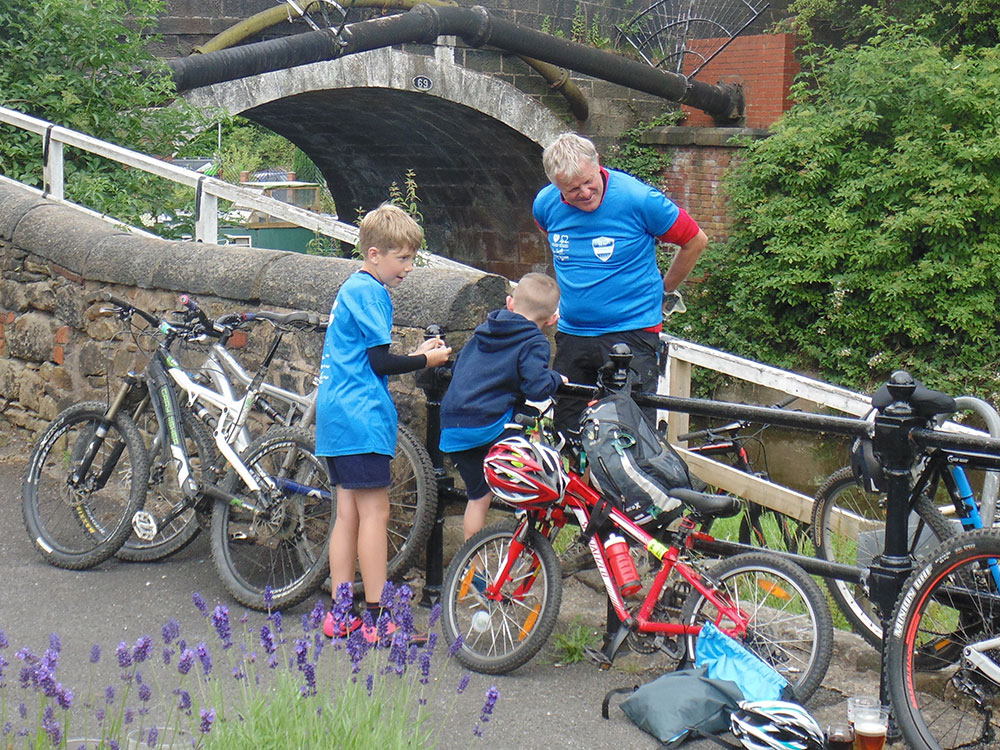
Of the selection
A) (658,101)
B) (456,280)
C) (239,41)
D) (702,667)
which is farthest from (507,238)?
(702,667)

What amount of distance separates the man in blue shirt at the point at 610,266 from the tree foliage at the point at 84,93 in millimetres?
4448

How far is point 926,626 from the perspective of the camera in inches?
119

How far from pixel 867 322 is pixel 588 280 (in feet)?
28.6

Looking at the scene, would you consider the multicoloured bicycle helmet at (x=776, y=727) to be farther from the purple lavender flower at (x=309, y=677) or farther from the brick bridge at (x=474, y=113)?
the brick bridge at (x=474, y=113)

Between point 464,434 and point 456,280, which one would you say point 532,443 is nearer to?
point 464,434

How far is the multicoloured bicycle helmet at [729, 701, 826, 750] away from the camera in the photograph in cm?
280

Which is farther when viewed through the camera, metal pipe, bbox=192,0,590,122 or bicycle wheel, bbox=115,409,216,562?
metal pipe, bbox=192,0,590,122

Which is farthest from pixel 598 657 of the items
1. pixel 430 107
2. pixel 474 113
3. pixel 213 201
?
pixel 430 107

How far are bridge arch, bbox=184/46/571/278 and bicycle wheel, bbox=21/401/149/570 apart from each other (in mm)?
7024

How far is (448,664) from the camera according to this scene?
3682 millimetres

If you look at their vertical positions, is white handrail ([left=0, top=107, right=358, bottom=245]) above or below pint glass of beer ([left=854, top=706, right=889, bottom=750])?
above

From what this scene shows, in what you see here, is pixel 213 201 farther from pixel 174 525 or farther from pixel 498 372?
pixel 498 372

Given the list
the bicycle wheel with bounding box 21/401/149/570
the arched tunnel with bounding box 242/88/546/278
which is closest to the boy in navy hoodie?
the bicycle wheel with bounding box 21/401/149/570

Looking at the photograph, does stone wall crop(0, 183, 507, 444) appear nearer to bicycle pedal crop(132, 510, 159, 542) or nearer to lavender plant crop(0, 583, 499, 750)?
bicycle pedal crop(132, 510, 159, 542)
